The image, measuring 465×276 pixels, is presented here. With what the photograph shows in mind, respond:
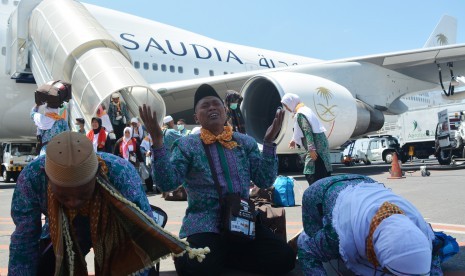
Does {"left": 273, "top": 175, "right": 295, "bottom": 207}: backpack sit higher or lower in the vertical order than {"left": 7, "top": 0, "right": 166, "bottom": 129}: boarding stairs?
lower

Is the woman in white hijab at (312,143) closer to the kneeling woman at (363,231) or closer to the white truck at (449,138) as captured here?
the kneeling woman at (363,231)

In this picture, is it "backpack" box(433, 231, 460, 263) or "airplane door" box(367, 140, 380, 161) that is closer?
Answer: "backpack" box(433, 231, 460, 263)

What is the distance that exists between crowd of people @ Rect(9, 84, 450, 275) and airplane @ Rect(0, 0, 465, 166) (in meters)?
4.41

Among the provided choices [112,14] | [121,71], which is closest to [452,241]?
[121,71]

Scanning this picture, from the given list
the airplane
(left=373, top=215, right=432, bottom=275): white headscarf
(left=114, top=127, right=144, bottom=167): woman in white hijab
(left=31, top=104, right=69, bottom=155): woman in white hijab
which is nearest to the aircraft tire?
the airplane

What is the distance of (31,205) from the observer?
1954 mm

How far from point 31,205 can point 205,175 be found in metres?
0.99

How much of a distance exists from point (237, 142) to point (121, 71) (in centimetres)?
482

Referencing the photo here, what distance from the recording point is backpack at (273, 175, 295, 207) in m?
5.24

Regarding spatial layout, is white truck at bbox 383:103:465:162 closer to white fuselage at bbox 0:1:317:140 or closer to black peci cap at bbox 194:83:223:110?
white fuselage at bbox 0:1:317:140

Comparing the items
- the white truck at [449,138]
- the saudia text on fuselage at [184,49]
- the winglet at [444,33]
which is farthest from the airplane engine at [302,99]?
the winglet at [444,33]

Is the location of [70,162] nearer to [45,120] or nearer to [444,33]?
[45,120]

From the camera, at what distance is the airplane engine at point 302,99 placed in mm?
8188

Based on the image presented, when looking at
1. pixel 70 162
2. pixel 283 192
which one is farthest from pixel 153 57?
pixel 70 162
